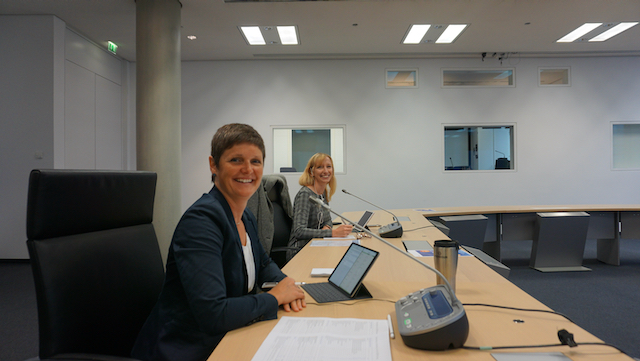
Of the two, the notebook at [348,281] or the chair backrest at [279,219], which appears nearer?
the notebook at [348,281]

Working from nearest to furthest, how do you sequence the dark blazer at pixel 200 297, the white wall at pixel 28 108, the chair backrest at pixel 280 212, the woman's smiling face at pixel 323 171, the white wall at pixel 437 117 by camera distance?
the dark blazer at pixel 200 297 → the chair backrest at pixel 280 212 → the woman's smiling face at pixel 323 171 → the white wall at pixel 28 108 → the white wall at pixel 437 117

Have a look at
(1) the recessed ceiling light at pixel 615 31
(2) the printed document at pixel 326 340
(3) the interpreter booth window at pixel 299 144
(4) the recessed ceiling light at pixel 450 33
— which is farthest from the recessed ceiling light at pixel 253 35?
(1) the recessed ceiling light at pixel 615 31

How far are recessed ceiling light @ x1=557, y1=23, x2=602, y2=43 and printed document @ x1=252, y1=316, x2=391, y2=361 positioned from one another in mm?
6061

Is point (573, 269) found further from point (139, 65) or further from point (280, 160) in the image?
point (139, 65)

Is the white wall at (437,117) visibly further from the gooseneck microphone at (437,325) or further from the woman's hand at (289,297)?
the gooseneck microphone at (437,325)

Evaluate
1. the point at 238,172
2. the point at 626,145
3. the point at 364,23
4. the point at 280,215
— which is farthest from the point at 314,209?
the point at 626,145

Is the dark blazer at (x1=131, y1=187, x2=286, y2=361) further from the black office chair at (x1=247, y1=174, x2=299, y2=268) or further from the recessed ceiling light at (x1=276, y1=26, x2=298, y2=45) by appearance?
Result: the recessed ceiling light at (x1=276, y1=26, x2=298, y2=45)

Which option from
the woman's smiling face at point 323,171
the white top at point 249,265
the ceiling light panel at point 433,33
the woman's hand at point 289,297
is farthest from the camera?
the ceiling light panel at point 433,33

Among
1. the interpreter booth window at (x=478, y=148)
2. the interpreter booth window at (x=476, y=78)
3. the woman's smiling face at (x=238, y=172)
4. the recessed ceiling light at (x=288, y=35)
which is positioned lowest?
the woman's smiling face at (x=238, y=172)

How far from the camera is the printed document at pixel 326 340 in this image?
0.81m

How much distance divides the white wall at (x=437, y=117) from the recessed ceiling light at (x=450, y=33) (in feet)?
2.57

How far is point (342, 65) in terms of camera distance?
6211 millimetres

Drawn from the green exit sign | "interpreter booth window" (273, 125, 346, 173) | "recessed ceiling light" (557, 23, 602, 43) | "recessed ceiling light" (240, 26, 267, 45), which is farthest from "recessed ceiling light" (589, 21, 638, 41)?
the green exit sign

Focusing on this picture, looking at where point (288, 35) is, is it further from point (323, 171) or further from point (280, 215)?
point (280, 215)
